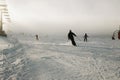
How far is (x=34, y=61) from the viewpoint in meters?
11.7

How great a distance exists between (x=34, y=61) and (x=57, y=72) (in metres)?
2.61

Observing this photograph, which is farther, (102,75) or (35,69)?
(35,69)

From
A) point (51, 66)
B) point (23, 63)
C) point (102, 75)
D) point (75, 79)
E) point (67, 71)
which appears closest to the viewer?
point (75, 79)

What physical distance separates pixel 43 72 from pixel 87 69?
6.57 ft

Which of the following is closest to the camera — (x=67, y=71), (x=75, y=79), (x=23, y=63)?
(x=75, y=79)

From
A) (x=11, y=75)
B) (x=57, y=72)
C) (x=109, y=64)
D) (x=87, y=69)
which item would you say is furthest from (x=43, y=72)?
(x=109, y=64)

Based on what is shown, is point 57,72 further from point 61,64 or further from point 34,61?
point 34,61

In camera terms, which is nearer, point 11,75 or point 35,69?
point 11,75

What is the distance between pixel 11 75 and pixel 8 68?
1.39m

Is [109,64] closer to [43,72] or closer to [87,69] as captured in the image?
[87,69]

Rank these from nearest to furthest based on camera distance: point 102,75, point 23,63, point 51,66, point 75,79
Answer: point 75,79
point 102,75
point 51,66
point 23,63

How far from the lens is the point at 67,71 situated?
9.62 m

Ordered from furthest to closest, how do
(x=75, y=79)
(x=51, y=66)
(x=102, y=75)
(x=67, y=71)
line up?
Answer: 1. (x=51, y=66)
2. (x=67, y=71)
3. (x=102, y=75)
4. (x=75, y=79)

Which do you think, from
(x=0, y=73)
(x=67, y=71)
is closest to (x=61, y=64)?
(x=67, y=71)
